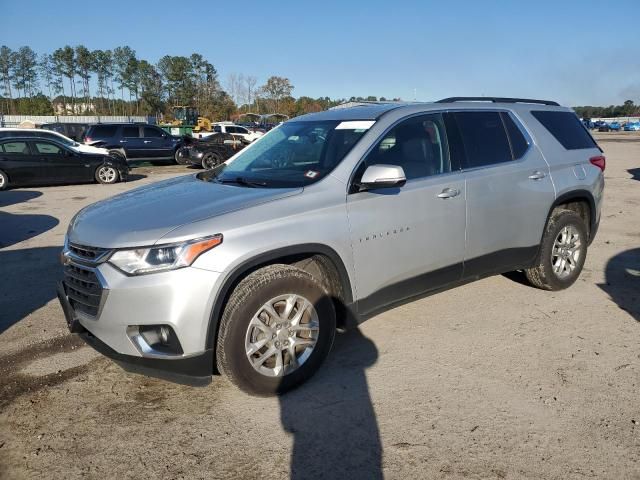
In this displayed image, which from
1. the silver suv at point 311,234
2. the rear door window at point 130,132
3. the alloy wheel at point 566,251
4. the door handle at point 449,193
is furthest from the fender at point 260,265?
the rear door window at point 130,132

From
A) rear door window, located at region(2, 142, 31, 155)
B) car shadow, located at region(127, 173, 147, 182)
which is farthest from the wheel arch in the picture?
car shadow, located at region(127, 173, 147, 182)

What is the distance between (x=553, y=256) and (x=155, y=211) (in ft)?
12.4

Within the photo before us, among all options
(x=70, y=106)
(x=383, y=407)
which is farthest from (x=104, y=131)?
(x=70, y=106)

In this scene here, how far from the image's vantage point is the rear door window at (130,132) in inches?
799

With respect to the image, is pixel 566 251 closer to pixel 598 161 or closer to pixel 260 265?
pixel 598 161

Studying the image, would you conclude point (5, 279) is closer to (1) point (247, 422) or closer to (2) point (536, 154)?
(1) point (247, 422)

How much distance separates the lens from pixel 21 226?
29.5 feet

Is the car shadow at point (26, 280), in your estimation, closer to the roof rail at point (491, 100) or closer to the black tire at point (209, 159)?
the roof rail at point (491, 100)

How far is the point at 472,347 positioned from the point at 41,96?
10023 centimetres

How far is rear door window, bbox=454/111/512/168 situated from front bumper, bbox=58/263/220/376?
247 centimetres

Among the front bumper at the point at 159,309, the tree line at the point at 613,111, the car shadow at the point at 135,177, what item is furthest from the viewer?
the tree line at the point at 613,111

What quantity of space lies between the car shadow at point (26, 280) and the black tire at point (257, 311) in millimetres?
2599

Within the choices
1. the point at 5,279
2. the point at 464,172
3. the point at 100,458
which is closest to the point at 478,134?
the point at 464,172

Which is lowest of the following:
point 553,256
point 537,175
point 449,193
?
point 553,256
